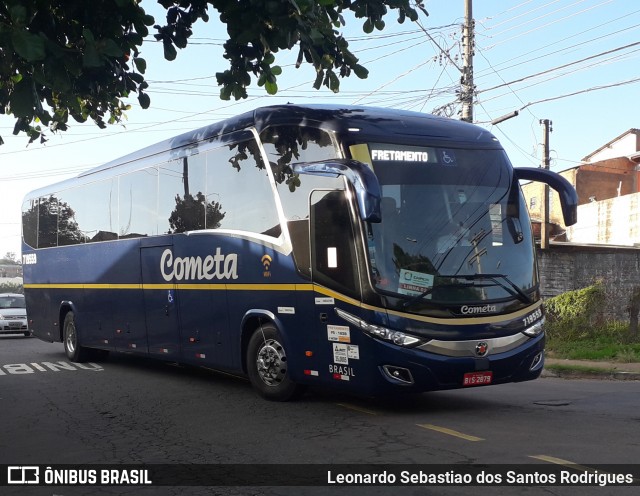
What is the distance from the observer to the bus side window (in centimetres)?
925

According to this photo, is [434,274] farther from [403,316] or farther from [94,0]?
[94,0]

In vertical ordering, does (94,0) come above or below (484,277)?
above

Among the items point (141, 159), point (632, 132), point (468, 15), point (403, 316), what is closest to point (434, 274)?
point (403, 316)

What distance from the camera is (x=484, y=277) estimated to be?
30.7 ft

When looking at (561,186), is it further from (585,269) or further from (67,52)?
(585,269)

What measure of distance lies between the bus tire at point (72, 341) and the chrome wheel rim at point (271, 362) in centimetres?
747

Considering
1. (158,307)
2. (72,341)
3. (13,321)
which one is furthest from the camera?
(13,321)

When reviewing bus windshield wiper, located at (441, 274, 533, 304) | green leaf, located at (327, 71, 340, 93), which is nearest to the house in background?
bus windshield wiper, located at (441, 274, 533, 304)

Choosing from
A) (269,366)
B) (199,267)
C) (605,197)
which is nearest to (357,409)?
(269,366)

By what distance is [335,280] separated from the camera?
9453mm

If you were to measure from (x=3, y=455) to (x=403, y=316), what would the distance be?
426 cm

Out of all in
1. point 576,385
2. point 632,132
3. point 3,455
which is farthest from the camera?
point 632,132

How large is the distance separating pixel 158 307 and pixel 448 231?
6.05 m

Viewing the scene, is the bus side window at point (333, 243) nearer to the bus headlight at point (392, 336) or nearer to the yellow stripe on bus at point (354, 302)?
the yellow stripe on bus at point (354, 302)
